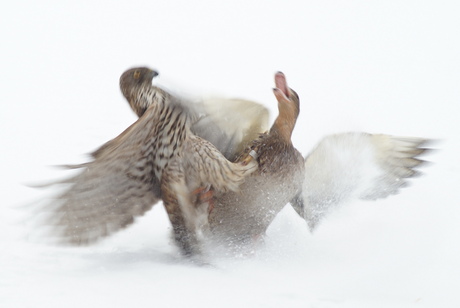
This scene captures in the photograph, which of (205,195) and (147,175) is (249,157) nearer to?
(205,195)

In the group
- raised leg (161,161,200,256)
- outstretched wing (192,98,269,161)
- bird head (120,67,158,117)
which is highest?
bird head (120,67,158,117)

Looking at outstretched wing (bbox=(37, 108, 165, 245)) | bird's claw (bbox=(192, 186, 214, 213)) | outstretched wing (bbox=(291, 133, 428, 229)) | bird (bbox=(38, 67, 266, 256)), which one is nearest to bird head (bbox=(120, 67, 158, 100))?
bird (bbox=(38, 67, 266, 256))

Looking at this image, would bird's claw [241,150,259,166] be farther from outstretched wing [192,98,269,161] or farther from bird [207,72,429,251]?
outstretched wing [192,98,269,161]

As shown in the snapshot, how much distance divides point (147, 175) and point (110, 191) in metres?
0.25

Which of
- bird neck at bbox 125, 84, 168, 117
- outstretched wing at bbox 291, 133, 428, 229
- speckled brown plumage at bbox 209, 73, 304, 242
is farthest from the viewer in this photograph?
outstretched wing at bbox 291, 133, 428, 229

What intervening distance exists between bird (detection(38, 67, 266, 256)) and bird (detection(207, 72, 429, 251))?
0.11 m

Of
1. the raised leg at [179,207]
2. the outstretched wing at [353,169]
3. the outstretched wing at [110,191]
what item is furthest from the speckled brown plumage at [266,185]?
the outstretched wing at [110,191]

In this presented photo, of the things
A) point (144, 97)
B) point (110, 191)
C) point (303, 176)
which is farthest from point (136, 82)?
point (303, 176)

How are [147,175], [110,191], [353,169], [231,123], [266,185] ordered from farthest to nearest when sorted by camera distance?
[353,169] → [231,123] → [266,185] → [147,175] → [110,191]

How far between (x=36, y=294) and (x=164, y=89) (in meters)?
1.40

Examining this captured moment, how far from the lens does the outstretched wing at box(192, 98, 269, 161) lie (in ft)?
14.7

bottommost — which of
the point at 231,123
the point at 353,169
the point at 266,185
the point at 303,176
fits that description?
the point at 266,185

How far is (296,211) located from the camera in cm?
498

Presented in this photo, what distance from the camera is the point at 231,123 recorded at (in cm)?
464
